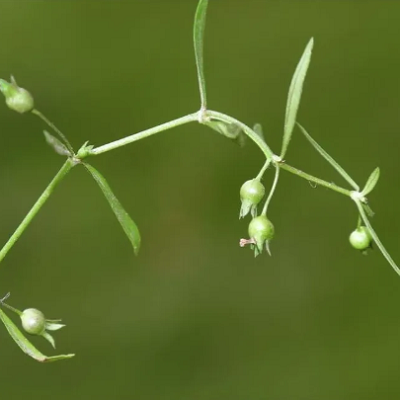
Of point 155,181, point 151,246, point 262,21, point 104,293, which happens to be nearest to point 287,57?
point 262,21

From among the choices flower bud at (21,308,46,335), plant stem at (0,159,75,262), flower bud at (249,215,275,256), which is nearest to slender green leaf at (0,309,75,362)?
flower bud at (21,308,46,335)

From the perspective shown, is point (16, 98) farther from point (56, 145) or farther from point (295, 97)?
point (295, 97)

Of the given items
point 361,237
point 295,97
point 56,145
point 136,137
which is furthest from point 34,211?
point 361,237

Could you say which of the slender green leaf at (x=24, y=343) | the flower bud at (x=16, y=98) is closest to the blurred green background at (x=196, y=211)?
the slender green leaf at (x=24, y=343)

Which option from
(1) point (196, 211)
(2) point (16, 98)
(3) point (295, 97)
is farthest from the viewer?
(1) point (196, 211)

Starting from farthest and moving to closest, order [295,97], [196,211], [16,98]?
[196,211] < [295,97] < [16,98]

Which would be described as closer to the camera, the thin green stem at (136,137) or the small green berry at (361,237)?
the thin green stem at (136,137)

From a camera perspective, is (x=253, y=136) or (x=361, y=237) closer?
(x=253, y=136)

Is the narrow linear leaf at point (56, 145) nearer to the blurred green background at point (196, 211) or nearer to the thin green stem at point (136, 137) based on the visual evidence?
the thin green stem at point (136, 137)
